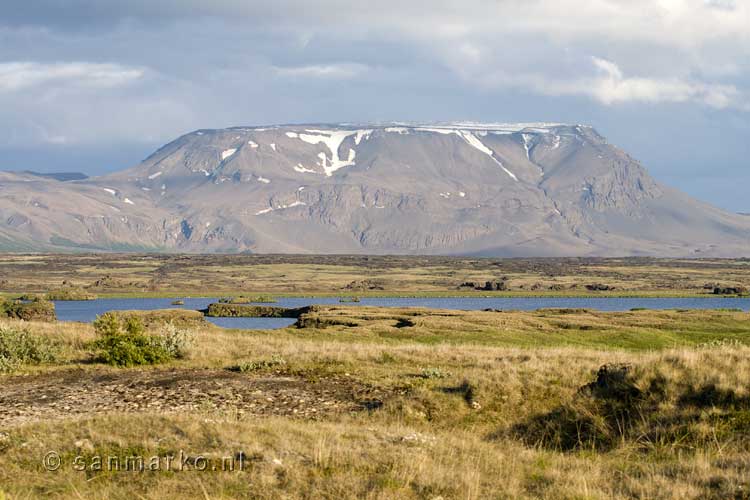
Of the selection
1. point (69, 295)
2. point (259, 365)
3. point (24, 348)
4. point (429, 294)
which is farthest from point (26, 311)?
point (429, 294)

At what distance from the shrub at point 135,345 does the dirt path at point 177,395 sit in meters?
3.02

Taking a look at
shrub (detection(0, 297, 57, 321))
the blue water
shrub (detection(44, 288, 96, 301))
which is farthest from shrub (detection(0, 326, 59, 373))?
shrub (detection(44, 288, 96, 301))

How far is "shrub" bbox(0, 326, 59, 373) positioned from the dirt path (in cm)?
364

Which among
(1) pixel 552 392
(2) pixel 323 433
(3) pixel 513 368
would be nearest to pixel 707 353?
(1) pixel 552 392

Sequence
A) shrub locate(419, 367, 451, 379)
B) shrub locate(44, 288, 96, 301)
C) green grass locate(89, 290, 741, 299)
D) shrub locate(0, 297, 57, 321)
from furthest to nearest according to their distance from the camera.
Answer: green grass locate(89, 290, 741, 299), shrub locate(44, 288, 96, 301), shrub locate(0, 297, 57, 321), shrub locate(419, 367, 451, 379)

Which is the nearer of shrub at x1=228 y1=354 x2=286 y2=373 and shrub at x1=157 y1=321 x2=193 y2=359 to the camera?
shrub at x1=228 y1=354 x2=286 y2=373

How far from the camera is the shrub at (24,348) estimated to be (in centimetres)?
2992

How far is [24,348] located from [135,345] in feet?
12.8

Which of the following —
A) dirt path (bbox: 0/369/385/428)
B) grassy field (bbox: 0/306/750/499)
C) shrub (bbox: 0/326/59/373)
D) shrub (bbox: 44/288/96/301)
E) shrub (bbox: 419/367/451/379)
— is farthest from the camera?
shrub (bbox: 44/288/96/301)

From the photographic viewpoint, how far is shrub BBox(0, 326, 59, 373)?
29922mm

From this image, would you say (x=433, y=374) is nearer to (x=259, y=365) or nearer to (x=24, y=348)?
(x=259, y=365)

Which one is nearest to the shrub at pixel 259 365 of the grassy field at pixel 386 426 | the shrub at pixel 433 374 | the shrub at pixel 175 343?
the grassy field at pixel 386 426

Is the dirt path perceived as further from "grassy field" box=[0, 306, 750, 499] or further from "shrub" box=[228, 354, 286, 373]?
"shrub" box=[228, 354, 286, 373]

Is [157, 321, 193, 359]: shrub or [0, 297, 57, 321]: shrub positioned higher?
[157, 321, 193, 359]: shrub
